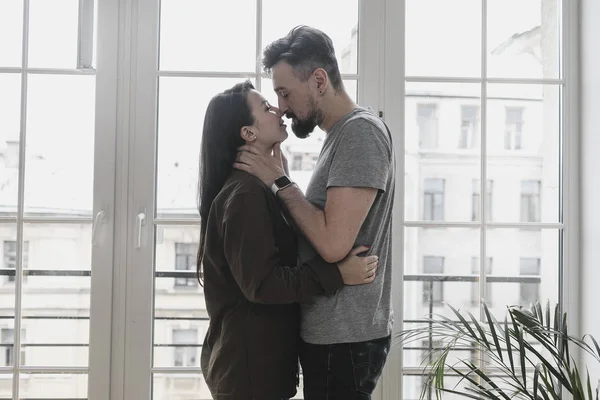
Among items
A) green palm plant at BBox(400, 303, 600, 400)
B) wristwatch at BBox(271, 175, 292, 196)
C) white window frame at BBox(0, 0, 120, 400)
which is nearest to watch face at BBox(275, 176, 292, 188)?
wristwatch at BBox(271, 175, 292, 196)

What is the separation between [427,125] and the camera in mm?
2318

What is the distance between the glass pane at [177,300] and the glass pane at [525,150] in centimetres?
116

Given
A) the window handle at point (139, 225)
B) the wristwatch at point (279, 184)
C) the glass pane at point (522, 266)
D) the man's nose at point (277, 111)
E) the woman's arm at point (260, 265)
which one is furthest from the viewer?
the glass pane at point (522, 266)

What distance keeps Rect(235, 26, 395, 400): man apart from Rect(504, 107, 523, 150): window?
77 cm

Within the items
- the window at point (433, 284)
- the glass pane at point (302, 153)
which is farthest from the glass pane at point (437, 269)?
the glass pane at point (302, 153)

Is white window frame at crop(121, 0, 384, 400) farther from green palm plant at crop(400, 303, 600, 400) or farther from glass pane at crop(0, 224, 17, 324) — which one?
green palm plant at crop(400, 303, 600, 400)

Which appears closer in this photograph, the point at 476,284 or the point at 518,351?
the point at 518,351

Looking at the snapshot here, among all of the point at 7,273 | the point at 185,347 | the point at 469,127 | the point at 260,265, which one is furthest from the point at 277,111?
the point at 7,273

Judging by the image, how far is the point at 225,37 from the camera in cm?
231

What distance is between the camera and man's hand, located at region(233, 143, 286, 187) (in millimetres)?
1709

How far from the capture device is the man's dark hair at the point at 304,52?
5.81 feet

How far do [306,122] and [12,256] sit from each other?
4.07ft

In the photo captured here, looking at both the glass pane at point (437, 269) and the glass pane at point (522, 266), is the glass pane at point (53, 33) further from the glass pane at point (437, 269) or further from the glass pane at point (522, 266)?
the glass pane at point (522, 266)

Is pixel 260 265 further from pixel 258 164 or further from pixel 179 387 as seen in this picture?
pixel 179 387
